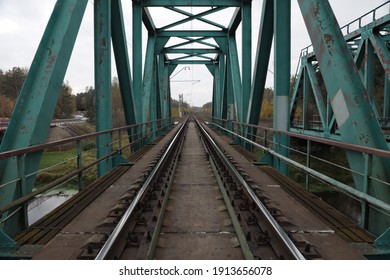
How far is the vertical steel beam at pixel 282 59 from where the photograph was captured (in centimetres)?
668

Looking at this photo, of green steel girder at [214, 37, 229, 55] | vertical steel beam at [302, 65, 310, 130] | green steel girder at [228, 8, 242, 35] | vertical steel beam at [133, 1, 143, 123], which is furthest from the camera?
vertical steel beam at [302, 65, 310, 130]

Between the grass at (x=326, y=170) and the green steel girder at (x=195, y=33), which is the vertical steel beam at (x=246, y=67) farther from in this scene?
the green steel girder at (x=195, y=33)

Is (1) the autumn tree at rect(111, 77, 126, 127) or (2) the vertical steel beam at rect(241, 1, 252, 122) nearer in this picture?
(2) the vertical steel beam at rect(241, 1, 252, 122)

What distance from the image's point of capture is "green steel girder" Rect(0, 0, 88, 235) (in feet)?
11.5

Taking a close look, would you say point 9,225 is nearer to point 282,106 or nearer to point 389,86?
point 282,106

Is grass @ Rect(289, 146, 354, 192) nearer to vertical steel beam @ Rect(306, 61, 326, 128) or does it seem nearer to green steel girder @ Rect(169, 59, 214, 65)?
vertical steel beam @ Rect(306, 61, 326, 128)

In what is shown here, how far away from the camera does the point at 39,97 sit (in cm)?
406

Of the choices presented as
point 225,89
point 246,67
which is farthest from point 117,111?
point 246,67

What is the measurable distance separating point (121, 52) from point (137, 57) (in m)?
4.39

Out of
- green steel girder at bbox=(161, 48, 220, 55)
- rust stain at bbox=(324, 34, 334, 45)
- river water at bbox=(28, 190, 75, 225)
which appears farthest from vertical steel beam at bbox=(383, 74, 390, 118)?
river water at bbox=(28, 190, 75, 225)

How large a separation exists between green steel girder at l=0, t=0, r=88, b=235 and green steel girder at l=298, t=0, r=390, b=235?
4.15m

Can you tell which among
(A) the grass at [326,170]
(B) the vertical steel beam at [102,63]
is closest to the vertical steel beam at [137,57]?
(B) the vertical steel beam at [102,63]

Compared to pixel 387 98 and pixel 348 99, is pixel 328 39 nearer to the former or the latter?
pixel 348 99

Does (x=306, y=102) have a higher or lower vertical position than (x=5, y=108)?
lower
